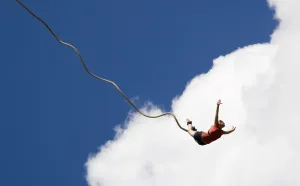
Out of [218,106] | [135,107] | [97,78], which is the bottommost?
[218,106]

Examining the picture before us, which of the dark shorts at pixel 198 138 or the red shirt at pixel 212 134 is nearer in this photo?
the red shirt at pixel 212 134

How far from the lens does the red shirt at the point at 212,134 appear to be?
21688 millimetres

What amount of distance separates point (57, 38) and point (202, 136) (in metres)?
8.23

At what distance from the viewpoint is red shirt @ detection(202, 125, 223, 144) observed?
21.7 meters

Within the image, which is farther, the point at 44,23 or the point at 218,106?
the point at 44,23

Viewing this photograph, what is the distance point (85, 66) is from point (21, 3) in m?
4.15

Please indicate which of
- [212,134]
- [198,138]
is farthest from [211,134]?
[198,138]

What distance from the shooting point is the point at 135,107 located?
22469 mm

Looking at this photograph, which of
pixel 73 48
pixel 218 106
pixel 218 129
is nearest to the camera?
pixel 218 106

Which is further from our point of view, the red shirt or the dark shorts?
the dark shorts

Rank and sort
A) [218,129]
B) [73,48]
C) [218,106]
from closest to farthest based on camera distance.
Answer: [218,106] → [218,129] → [73,48]

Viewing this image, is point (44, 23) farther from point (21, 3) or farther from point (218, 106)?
point (218, 106)

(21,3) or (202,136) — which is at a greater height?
(21,3)

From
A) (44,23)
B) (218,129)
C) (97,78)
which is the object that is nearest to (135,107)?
(97,78)
